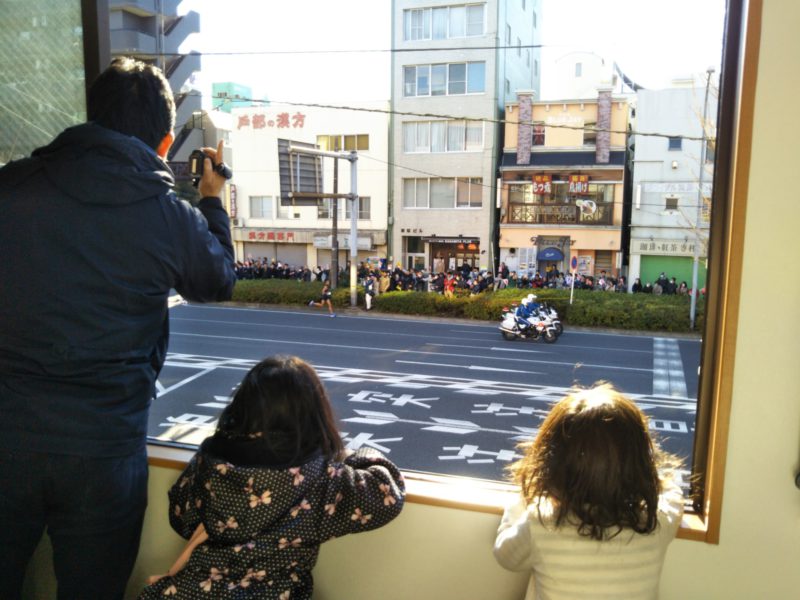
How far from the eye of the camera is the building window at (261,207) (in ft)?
47.3

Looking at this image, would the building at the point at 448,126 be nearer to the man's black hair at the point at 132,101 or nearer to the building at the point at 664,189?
the building at the point at 664,189

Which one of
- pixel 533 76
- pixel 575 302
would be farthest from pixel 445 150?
pixel 575 302

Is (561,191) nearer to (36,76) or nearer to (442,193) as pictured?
(442,193)

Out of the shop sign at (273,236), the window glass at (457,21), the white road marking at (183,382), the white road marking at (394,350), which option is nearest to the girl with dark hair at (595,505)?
the white road marking at (183,382)

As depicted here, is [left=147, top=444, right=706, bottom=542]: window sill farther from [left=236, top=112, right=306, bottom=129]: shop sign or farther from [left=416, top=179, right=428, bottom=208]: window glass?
[left=236, top=112, right=306, bottom=129]: shop sign

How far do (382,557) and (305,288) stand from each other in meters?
10.1

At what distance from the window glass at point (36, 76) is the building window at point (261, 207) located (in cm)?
1340

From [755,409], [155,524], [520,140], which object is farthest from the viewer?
[520,140]

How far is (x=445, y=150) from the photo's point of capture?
521 inches

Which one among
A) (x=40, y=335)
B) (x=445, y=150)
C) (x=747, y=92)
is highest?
(x=445, y=150)

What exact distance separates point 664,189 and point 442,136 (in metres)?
6.22

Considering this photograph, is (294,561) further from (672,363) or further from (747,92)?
(672,363)

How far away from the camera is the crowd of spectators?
423 inches

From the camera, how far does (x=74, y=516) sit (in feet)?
2.45
